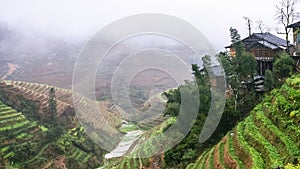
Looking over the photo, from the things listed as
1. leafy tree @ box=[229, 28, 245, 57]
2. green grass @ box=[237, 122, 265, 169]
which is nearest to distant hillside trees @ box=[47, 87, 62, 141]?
leafy tree @ box=[229, 28, 245, 57]

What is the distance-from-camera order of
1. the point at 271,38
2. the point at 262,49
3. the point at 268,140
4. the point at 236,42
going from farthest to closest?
1. the point at 271,38
2. the point at 262,49
3. the point at 236,42
4. the point at 268,140

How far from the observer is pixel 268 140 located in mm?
7988

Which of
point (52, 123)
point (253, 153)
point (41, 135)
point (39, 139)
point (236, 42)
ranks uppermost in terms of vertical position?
point (236, 42)

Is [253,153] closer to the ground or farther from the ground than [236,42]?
closer to the ground

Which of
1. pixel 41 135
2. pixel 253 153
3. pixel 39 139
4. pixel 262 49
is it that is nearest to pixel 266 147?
pixel 253 153

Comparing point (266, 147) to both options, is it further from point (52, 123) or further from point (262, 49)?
point (52, 123)

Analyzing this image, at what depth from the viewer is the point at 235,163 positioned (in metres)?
8.12

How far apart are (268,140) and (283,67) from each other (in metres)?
7.53

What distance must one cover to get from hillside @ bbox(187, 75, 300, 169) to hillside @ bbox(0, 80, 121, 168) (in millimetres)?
14724

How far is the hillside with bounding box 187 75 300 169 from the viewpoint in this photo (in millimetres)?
6961

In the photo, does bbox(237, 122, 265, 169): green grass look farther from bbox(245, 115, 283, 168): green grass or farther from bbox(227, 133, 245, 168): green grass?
bbox(227, 133, 245, 168): green grass

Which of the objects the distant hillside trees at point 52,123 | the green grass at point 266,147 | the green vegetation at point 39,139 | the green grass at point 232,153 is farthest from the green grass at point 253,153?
the distant hillside trees at point 52,123

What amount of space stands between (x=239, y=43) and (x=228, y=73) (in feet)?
5.10

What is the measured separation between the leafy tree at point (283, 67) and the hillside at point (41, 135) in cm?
1207
